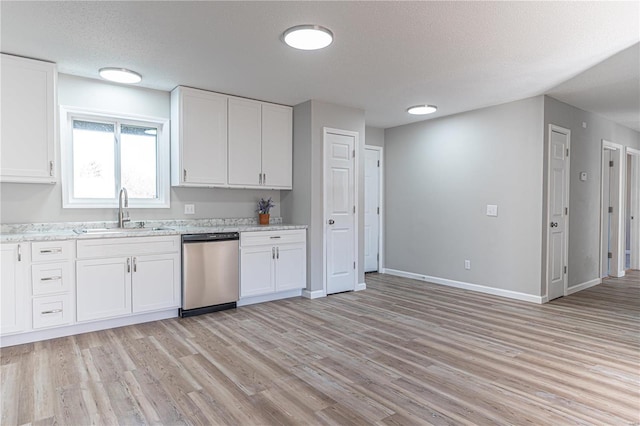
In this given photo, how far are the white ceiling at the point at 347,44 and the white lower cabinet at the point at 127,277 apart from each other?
5.58 ft

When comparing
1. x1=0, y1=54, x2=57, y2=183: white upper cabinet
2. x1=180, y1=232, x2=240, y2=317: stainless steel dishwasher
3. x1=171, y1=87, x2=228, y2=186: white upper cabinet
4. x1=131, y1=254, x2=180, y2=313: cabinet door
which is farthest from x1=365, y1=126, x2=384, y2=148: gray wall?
x1=0, y1=54, x2=57, y2=183: white upper cabinet

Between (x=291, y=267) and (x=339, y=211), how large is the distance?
1.00 metres

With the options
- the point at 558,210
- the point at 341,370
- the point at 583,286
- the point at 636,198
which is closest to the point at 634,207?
the point at 636,198

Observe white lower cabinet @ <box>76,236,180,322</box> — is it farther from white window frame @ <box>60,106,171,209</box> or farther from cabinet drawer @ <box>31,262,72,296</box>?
white window frame @ <box>60,106,171,209</box>

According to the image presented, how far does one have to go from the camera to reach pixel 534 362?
9.25ft

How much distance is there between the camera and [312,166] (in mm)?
4746

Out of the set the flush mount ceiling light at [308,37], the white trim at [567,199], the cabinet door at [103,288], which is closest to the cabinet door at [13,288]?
the cabinet door at [103,288]

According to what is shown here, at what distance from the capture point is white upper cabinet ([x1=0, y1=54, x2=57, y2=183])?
3.23 m

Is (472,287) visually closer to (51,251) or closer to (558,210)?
(558,210)

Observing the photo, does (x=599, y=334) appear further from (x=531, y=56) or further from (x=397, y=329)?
(x=531, y=56)

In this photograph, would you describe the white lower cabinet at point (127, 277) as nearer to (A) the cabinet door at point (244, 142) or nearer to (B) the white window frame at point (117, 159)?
(B) the white window frame at point (117, 159)

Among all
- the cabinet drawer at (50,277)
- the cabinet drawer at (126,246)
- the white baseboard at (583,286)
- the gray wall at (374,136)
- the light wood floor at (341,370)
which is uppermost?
the gray wall at (374,136)

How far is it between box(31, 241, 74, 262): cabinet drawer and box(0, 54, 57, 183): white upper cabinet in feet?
2.11

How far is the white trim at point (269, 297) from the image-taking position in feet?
14.5
